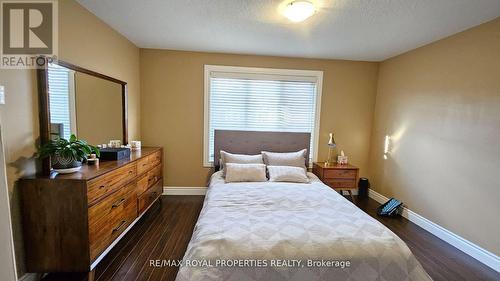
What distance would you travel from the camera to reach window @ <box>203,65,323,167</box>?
376 centimetres

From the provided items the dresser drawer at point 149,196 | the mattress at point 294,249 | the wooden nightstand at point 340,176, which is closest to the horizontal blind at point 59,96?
the dresser drawer at point 149,196

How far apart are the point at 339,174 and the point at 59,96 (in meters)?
3.60

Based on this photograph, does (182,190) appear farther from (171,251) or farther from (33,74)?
(33,74)

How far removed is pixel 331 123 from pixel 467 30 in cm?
201

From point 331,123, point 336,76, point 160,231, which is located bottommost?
point 160,231

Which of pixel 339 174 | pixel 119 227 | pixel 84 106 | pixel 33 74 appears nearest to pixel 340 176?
pixel 339 174

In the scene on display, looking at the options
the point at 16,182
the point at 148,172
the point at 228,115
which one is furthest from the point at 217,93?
the point at 16,182

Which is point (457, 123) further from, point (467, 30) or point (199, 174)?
point (199, 174)

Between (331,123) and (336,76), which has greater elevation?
(336,76)

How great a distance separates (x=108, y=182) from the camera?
195cm

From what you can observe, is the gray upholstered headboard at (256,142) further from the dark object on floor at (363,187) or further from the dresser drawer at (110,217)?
the dresser drawer at (110,217)

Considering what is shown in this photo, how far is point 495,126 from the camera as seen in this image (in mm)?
2215

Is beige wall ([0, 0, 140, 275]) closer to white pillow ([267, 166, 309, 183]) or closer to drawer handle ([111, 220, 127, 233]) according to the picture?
drawer handle ([111, 220, 127, 233])

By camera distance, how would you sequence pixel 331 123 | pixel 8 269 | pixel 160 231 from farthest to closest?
pixel 331 123, pixel 160 231, pixel 8 269
